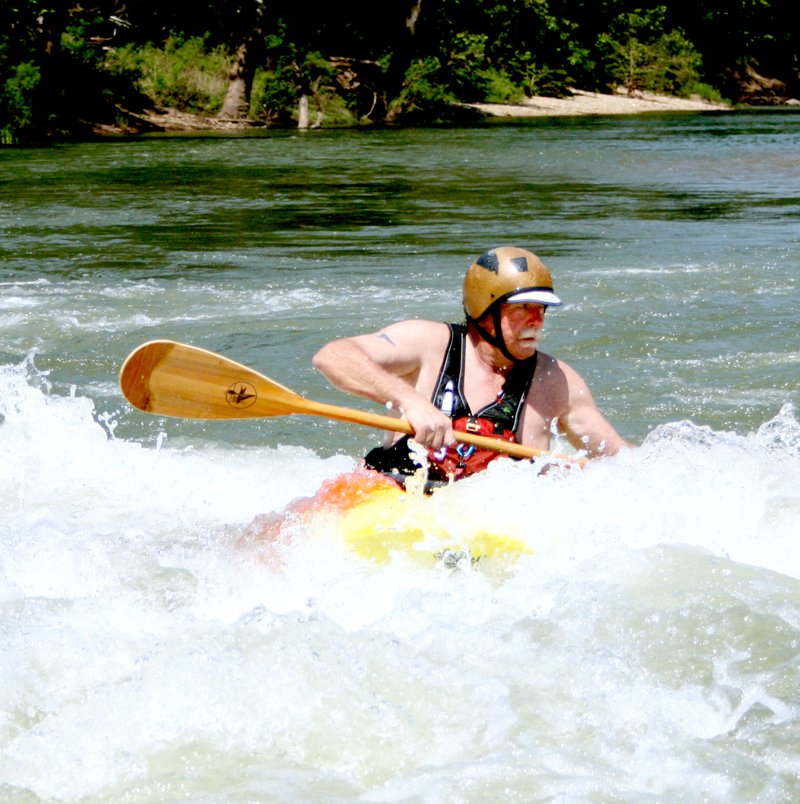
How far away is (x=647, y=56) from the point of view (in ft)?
168

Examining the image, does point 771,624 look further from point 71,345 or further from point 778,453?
point 71,345

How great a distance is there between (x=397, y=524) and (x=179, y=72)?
116 feet

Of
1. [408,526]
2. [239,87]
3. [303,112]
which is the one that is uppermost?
[239,87]

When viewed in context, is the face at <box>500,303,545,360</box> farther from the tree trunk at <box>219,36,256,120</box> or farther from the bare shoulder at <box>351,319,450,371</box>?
the tree trunk at <box>219,36,256,120</box>

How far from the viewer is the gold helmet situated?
4.85 meters

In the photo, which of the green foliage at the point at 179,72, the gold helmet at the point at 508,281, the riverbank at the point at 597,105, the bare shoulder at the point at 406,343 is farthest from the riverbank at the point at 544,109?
the gold helmet at the point at 508,281

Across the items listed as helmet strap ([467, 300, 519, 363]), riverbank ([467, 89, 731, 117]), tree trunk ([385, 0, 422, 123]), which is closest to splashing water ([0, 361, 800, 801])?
helmet strap ([467, 300, 519, 363])

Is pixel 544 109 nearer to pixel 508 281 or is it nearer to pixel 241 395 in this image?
pixel 241 395

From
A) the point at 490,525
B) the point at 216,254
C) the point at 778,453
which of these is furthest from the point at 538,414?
the point at 216,254

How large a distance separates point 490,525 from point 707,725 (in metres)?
1.16

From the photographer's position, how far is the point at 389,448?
16.7 ft

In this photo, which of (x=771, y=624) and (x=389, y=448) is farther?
(x=389, y=448)

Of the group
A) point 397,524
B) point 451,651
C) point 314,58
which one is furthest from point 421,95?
point 451,651

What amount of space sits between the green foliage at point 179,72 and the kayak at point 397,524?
33224 mm
